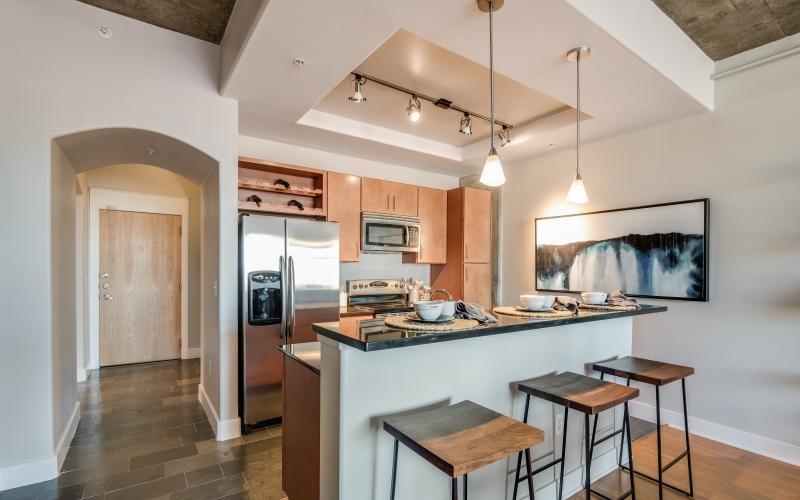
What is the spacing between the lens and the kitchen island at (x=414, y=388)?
1489 mm

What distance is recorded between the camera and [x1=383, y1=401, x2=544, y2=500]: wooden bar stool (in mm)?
1233

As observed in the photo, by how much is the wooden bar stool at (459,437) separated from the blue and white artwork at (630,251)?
8.29ft

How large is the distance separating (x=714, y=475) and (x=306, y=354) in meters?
2.71

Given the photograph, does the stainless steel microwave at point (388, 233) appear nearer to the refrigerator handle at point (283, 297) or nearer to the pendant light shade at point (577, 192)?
the refrigerator handle at point (283, 297)

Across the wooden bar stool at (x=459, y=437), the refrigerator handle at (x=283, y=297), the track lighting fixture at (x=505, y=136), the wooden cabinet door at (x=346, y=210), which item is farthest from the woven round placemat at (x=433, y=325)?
the track lighting fixture at (x=505, y=136)

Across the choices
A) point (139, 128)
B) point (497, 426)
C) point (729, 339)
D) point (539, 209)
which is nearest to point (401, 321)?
point (497, 426)

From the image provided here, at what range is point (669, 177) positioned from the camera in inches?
130

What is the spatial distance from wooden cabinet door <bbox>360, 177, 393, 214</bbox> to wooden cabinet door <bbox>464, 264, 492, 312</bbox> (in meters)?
1.19

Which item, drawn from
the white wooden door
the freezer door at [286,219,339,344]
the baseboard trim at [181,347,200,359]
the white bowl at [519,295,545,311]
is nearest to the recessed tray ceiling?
the freezer door at [286,219,339,344]

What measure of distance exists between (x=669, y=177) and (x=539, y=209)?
128 centimetres

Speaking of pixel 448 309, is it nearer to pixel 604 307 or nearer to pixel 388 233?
pixel 604 307

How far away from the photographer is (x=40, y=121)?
2.32 m

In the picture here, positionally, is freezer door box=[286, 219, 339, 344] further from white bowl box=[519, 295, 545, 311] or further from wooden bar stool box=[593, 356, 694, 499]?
wooden bar stool box=[593, 356, 694, 499]

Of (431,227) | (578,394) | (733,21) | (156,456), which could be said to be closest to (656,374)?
(578,394)
